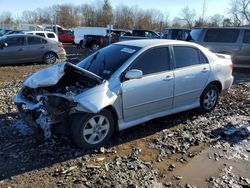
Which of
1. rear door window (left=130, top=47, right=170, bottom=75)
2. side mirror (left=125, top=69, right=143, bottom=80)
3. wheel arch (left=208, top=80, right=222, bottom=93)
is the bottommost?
wheel arch (left=208, top=80, right=222, bottom=93)

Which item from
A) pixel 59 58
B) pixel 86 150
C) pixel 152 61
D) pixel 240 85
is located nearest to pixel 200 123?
pixel 152 61

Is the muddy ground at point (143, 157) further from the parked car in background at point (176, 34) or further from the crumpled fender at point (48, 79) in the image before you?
the parked car in background at point (176, 34)

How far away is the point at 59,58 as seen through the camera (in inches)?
639

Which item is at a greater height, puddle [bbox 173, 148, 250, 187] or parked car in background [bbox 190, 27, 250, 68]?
parked car in background [bbox 190, 27, 250, 68]

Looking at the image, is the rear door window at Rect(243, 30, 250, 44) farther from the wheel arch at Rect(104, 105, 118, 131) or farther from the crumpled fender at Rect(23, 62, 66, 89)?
the crumpled fender at Rect(23, 62, 66, 89)

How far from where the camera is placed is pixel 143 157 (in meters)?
5.10

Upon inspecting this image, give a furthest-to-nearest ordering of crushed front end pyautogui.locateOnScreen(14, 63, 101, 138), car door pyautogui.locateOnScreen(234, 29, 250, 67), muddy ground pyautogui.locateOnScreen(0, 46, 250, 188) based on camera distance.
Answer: car door pyautogui.locateOnScreen(234, 29, 250, 67) → crushed front end pyautogui.locateOnScreen(14, 63, 101, 138) → muddy ground pyautogui.locateOnScreen(0, 46, 250, 188)

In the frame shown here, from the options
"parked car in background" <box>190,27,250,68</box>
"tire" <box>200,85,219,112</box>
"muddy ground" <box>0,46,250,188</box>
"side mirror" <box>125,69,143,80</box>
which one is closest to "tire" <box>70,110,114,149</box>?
"muddy ground" <box>0,46,250,188</box>

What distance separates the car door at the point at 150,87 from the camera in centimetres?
555

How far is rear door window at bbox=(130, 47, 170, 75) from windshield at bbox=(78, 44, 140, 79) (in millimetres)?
196

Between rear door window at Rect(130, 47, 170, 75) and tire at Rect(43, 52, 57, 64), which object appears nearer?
rear door window at Rect(130, 47, 170, 75)

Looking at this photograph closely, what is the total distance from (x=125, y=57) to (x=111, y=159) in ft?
5.87

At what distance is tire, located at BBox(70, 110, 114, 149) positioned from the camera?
5059mm

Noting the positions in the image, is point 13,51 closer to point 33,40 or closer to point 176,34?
point 33,40
